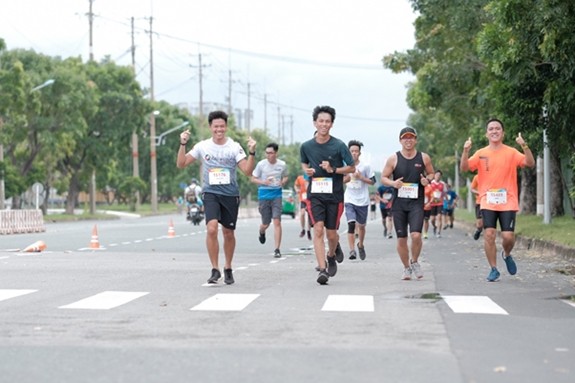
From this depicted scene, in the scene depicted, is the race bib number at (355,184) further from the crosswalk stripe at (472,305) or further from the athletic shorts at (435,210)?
the athletic shorts at (435,210)

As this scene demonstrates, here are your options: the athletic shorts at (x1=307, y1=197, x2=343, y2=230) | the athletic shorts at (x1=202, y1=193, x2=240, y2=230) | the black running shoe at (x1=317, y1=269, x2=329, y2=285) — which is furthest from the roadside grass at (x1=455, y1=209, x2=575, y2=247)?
the athletic shorts at (x1=202, y1=193, x2=240, y2=230)

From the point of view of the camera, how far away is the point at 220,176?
14.0 m

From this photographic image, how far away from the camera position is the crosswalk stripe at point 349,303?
1089cm

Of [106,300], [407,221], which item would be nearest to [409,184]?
[407,221]

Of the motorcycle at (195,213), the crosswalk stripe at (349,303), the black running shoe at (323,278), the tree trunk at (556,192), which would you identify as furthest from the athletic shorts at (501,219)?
the motorcycle at (195,213)

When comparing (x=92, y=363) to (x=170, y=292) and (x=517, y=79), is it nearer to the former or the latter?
(x=170, y=292)

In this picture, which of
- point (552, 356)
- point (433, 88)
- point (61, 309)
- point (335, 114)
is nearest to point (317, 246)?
point (335, 114)

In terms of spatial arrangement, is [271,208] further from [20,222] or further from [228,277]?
[20,222]

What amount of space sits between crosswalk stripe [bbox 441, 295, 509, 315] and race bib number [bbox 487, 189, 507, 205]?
238 cm

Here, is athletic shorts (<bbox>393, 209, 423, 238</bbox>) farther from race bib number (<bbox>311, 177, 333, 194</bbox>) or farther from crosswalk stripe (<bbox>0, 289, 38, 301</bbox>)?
crosswalk stripe (<bbox>0, 289, 38, 301</bbox>)

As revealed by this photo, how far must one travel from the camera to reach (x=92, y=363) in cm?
749

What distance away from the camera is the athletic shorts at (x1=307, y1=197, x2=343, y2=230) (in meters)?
14.3

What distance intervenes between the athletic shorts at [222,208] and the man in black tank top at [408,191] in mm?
2050

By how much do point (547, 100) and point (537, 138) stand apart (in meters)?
7.31
